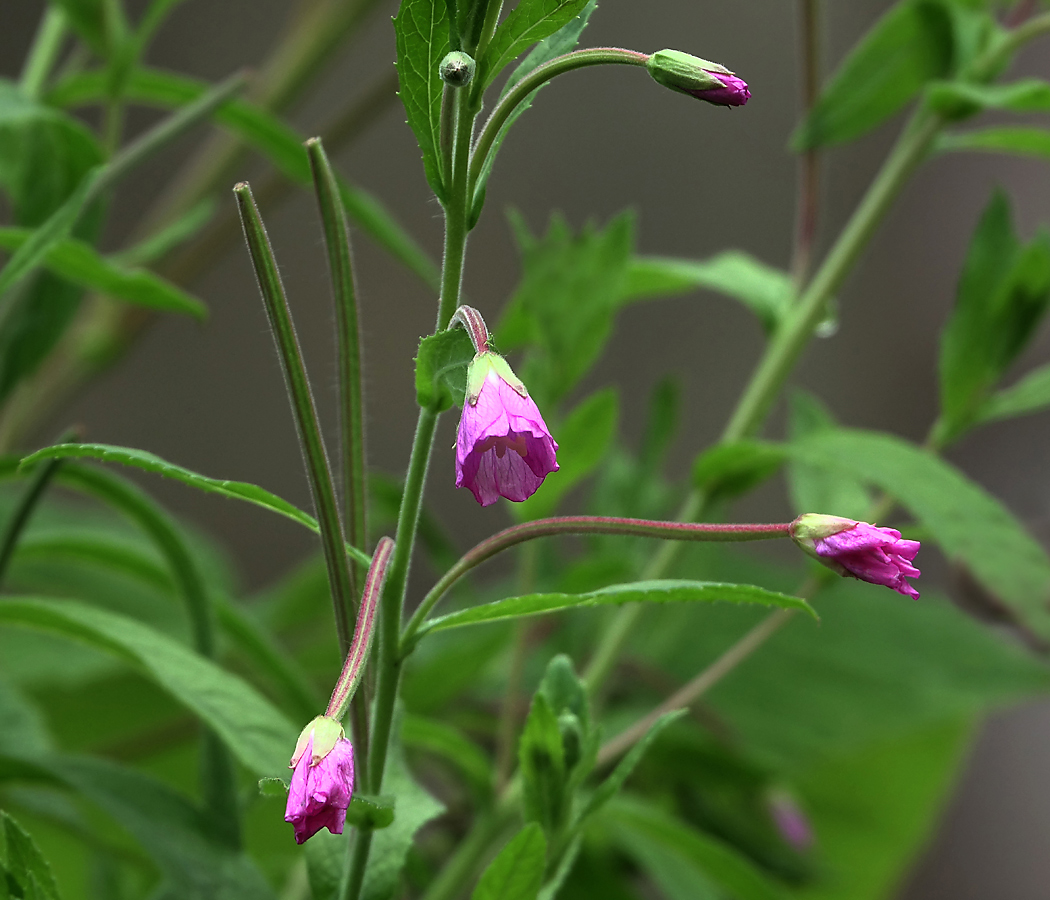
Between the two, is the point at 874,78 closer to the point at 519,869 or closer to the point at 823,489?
the point at 823,489

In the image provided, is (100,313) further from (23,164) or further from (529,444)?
(529,444)

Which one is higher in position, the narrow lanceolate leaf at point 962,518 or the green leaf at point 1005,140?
the green leaf at point 1005,140

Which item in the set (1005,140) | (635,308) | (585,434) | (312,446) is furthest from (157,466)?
(635,308)

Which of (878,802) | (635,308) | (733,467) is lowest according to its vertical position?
(878,802)

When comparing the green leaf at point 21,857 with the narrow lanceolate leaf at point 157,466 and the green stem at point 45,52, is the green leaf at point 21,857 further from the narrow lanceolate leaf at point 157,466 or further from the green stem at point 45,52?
the green stem at point 45,52

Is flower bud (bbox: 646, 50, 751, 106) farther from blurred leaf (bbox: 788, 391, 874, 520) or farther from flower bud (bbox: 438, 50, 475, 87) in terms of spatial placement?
blurred leaf (bbox: 788, 391, 874, 520)

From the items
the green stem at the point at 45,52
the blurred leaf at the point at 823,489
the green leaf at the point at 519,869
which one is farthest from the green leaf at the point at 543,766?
the green stem at the point at 45,52
